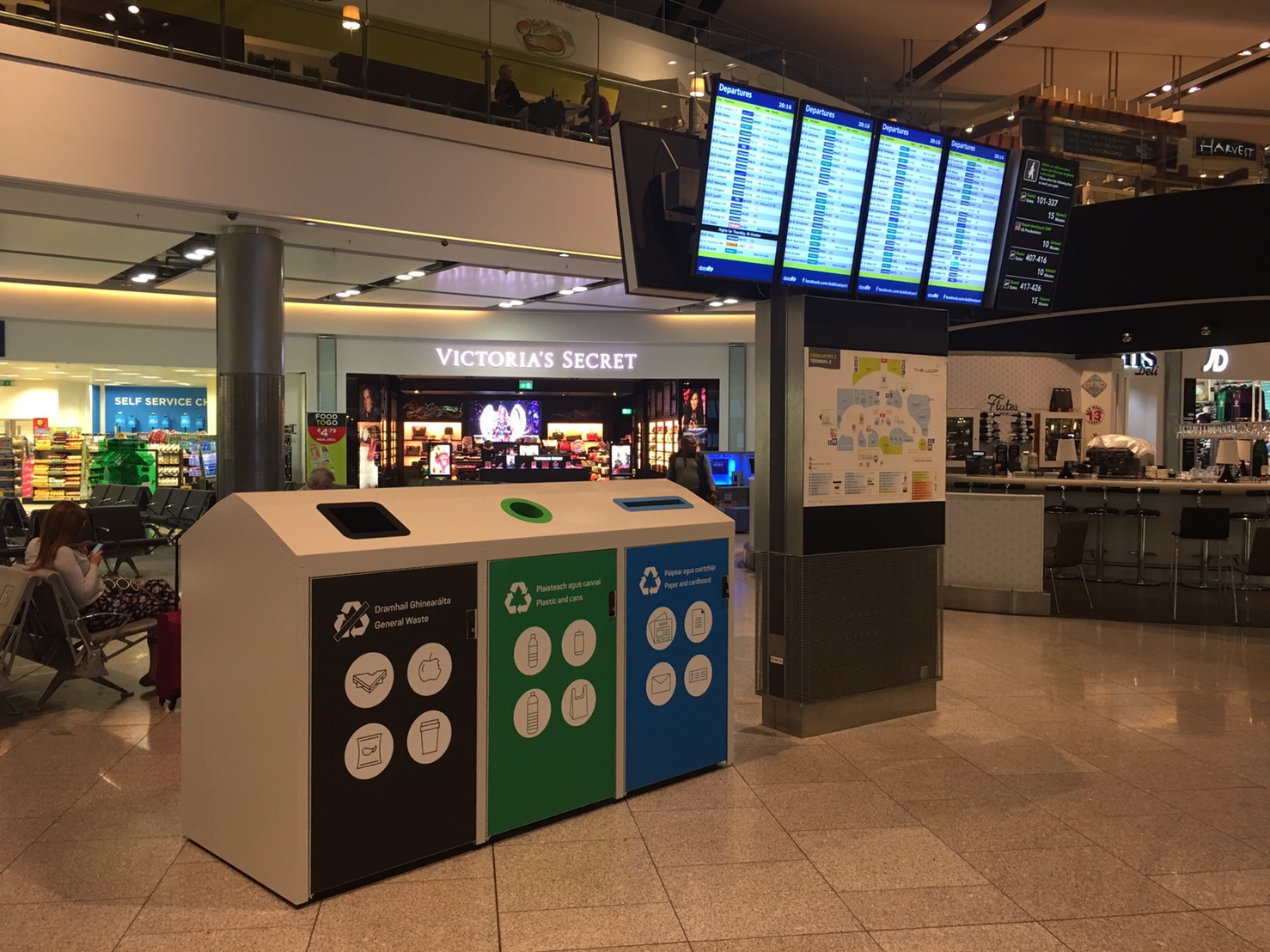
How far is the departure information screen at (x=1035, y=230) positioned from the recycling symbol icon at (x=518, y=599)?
3.90 meters

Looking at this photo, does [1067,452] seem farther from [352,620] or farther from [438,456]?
[352,620]

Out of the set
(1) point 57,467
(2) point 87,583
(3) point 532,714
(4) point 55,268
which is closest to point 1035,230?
(3) point 532,714

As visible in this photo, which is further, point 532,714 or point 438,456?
point 438,456

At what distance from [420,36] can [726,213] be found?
5814mm

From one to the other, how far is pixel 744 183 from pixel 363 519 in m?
2.54

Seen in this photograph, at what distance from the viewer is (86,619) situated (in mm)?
5484

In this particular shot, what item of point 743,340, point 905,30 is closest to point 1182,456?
point 743,340

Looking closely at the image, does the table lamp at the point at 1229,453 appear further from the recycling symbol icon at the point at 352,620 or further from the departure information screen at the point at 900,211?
the recycling symbol icon at the point at 352,620

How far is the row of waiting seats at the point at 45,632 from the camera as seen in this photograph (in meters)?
5.14

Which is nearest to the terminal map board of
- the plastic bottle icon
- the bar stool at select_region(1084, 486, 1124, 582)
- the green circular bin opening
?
the plastic bottle icon

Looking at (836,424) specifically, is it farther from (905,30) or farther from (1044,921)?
(905,30)

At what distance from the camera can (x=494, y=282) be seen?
12773 mm

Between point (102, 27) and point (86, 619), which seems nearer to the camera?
point (86, 619)

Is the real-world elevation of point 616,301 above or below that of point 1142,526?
above
